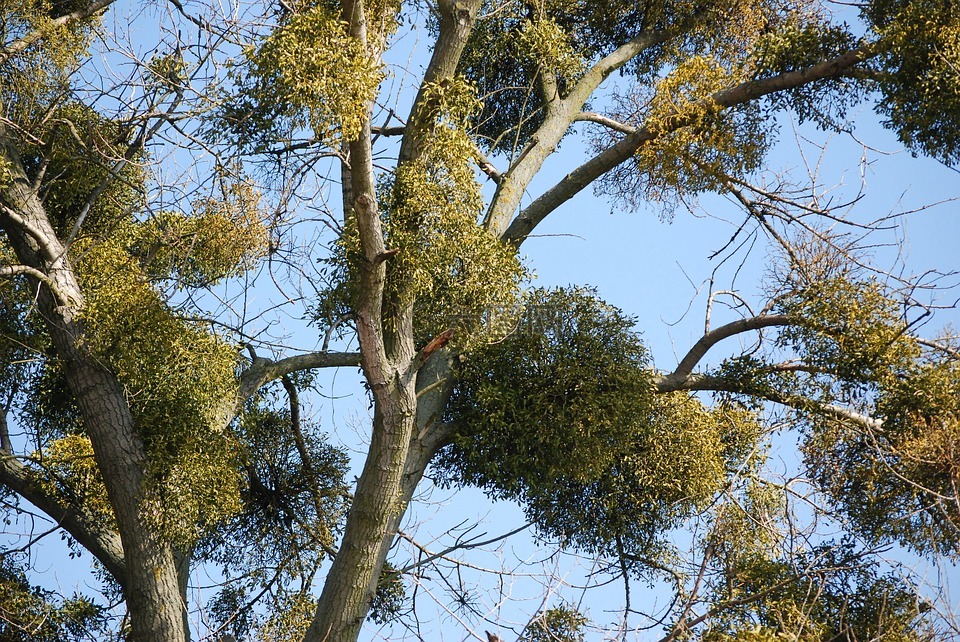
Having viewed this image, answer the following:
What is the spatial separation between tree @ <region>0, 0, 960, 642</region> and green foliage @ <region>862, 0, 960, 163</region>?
2 cm

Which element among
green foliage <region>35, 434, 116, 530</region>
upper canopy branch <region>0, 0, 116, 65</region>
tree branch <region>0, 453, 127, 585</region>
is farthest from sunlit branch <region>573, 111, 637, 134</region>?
tree branch <region>0, 453, 127, 585</region>

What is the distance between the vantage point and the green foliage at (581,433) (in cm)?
753

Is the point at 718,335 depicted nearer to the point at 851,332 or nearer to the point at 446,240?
the point at 851,332

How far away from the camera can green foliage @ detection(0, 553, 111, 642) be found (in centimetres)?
791

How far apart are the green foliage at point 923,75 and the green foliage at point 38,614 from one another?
6414 mm

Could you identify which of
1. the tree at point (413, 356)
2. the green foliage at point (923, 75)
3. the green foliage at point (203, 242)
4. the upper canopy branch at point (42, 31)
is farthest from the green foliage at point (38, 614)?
the green foliage at point (923, 75)

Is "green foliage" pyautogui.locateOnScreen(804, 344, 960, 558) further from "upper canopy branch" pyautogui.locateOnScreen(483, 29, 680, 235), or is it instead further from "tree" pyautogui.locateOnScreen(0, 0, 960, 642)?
"upper canopy branch" pyautogui.locateOnScreen(483, 29, 680, 235)

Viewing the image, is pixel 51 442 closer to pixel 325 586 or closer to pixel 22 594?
pixel 22 594

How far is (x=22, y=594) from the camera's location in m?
7.98

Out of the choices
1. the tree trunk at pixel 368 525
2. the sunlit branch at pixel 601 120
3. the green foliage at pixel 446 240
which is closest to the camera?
the tree trunk at pixel 368 525

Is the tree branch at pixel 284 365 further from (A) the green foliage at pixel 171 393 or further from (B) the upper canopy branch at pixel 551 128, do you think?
(B) the upper canopy branch at pixel 551 128

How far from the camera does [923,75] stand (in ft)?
25.5

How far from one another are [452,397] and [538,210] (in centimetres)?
162

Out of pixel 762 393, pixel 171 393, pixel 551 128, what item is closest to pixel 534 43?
pixel 551 128
